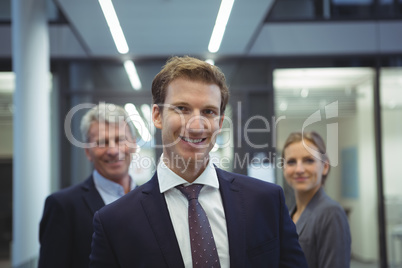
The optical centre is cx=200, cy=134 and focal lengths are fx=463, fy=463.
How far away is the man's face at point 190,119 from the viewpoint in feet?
4.95

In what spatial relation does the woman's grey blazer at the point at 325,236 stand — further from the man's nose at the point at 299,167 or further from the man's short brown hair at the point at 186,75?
the man's short brown hair at the point at 186,75

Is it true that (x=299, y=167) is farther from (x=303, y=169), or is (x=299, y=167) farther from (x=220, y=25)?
(x=220, y=25)

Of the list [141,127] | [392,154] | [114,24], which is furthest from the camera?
[392,154]

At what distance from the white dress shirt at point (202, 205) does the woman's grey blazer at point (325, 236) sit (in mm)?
757

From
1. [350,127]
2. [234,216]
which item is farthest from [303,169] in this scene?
[350,127]

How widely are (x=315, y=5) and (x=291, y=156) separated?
9.68 feet

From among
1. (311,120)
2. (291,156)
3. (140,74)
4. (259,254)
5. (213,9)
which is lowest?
(259,254)

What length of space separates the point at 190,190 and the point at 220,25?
2.14 meters

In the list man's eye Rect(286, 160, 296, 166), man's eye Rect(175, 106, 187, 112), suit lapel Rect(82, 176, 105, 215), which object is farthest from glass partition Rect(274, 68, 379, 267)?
man's eye Rect(175, 106, 187, 112)

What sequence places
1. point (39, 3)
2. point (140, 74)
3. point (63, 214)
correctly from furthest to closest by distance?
point (39, 3) → point (140, 74) → point (63, 214)

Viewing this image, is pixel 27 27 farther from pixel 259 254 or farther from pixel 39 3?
A: pixel 259 254

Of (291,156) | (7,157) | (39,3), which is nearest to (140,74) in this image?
(39,3)

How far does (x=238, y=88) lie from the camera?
14.2 ft

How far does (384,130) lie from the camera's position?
5254 mm
